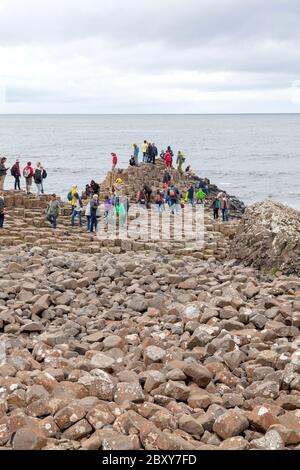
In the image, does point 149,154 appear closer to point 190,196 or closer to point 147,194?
point 190,196

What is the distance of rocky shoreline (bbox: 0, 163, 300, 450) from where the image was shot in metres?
7.36

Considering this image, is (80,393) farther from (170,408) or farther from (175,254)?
(175,254)

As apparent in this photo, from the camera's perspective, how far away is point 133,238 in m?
22.2

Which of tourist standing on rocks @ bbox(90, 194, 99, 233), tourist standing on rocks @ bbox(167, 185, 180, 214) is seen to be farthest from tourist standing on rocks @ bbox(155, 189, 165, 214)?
tourist standing on rocks @ bbox(90, 194, 99, 233)

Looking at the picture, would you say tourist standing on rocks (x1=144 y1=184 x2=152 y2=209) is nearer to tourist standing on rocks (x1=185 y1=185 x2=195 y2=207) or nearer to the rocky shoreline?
tourist standing on rocks (x1=185 y1=185 x2=195 y2=207)

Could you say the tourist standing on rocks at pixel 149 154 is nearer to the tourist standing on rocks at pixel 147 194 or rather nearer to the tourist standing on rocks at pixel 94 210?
the tourist standing on rocks at pixel 147 194

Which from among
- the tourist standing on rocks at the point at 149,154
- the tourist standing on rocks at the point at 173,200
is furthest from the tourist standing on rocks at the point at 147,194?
the tourist standing on rocks at the point at 149,154

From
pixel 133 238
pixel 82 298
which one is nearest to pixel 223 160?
pixel 133 238

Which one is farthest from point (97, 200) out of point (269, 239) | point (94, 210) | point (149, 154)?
point (149, 154)

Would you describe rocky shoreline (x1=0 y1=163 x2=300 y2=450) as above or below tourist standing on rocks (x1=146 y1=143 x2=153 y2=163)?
below

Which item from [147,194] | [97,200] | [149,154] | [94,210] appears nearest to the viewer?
[94,210]

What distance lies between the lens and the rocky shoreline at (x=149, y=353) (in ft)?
24.1

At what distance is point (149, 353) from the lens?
384 inches

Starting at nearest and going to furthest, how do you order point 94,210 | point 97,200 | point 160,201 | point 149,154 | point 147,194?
point 94,210, point 97,200, point 160,201, point 147,194, point 149,154
